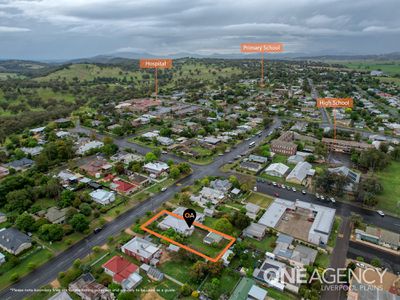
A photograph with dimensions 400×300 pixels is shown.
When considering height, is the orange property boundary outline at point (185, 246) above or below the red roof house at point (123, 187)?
below

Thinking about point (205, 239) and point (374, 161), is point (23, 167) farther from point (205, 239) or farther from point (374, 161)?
point (374, 161)

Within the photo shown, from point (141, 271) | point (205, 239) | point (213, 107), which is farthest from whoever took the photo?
point (213, 107)

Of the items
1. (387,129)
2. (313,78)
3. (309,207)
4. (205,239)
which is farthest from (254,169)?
(313,78)

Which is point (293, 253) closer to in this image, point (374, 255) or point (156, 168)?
point (374, 255)

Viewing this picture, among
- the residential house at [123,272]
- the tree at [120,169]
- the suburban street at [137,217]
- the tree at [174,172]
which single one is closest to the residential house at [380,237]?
the suburban street at [137,217]

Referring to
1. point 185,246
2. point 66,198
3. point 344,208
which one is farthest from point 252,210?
point 66,198

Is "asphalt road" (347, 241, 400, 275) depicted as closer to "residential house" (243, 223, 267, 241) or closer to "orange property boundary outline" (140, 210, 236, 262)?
"residential house" (243, 223, 267, 241)

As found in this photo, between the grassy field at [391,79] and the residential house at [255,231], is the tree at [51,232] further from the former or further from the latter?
the grassy field at [391,79]
